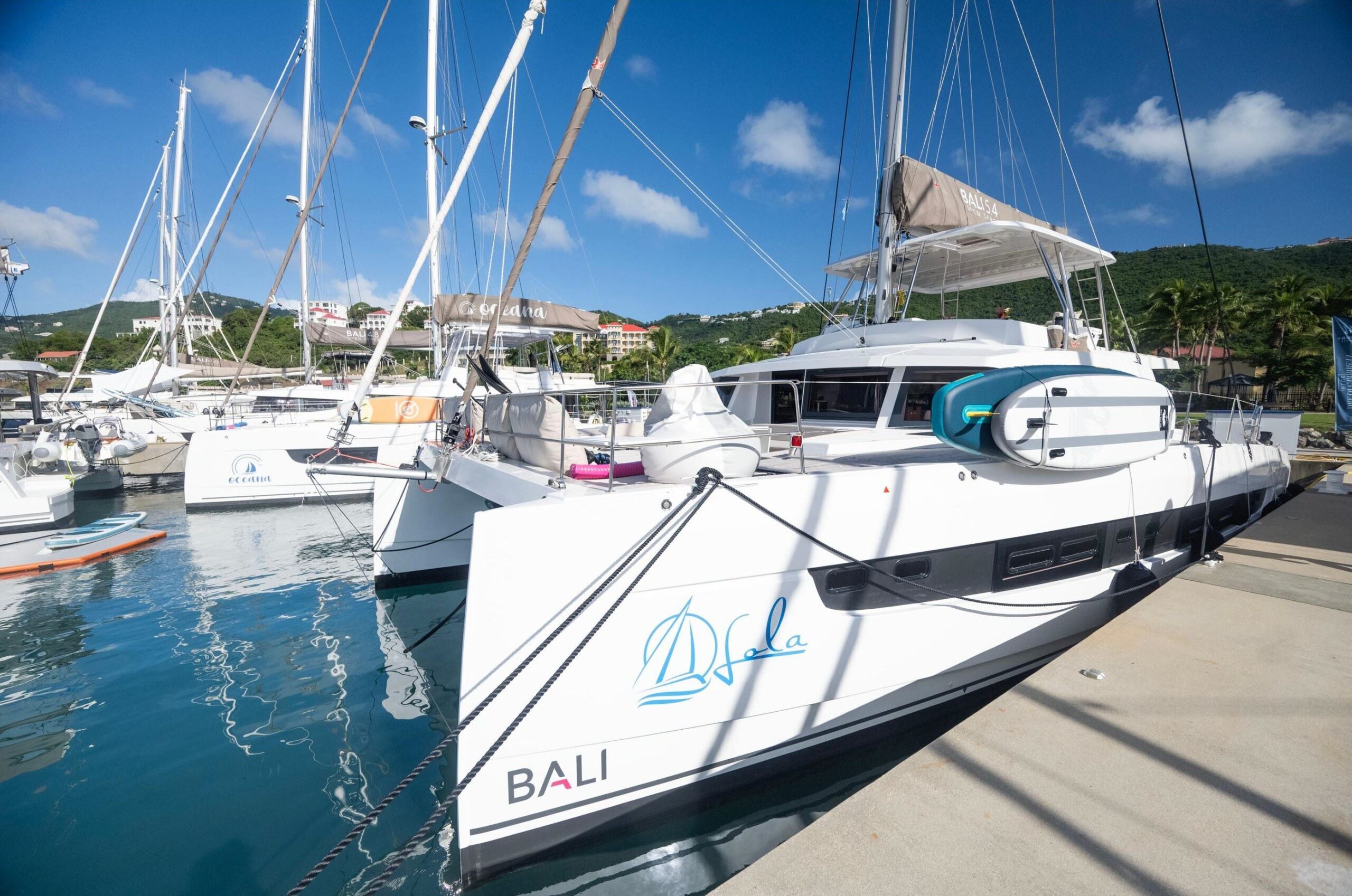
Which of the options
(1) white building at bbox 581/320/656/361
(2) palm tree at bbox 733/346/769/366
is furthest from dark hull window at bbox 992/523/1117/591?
(1) white building at bbox 581/320/656/361

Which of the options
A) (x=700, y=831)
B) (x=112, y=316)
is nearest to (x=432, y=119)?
(x=700, y=831)

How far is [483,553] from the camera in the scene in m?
2.76

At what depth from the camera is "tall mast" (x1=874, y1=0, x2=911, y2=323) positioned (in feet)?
22.7

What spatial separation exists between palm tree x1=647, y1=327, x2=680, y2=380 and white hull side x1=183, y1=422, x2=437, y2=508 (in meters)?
30.6

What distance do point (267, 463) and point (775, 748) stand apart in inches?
561

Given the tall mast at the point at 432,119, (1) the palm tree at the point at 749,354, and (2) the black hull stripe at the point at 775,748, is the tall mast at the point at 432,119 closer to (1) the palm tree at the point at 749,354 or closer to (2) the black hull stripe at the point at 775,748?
(2) the black hull stripe at the point at 775,748

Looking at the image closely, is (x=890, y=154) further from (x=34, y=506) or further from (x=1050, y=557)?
(x=34, y=506)

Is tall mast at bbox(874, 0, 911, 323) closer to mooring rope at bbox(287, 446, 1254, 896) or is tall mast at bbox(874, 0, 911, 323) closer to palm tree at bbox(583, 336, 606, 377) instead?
mooring rope at bbox(287, 446, 1254, 896)

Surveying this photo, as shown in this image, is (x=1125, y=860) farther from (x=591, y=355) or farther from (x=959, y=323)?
(x=591, y=355)

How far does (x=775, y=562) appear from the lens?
3.24 metres

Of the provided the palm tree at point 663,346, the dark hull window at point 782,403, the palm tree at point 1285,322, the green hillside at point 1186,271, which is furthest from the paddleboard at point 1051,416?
the green hillside at point 1186,271

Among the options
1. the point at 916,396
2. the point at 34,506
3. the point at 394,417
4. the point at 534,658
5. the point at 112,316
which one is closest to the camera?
the point at 534,658

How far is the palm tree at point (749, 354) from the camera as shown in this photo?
129 ft

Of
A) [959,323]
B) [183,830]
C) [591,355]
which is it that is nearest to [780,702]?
[183,830]
